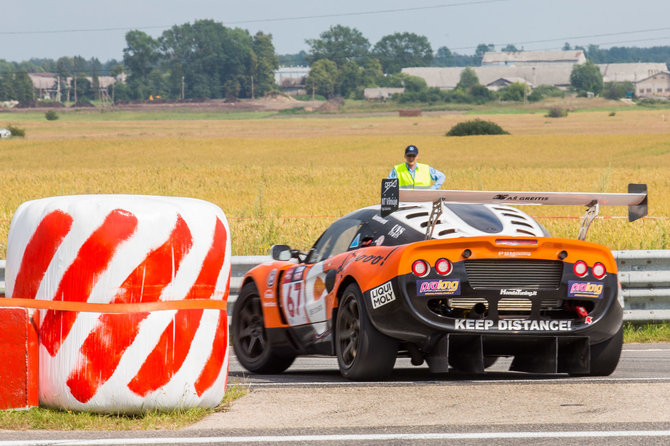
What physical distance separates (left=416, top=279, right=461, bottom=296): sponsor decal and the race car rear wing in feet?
1.54

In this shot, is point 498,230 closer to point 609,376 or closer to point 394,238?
point 394,238

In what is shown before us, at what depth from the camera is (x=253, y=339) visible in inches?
381

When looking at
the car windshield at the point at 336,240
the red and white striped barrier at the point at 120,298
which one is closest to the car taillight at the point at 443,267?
the car windshield at the point at 336,240

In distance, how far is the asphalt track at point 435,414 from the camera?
5.68 m

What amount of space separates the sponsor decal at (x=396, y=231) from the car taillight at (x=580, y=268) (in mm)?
1196

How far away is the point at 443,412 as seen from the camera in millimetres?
6453

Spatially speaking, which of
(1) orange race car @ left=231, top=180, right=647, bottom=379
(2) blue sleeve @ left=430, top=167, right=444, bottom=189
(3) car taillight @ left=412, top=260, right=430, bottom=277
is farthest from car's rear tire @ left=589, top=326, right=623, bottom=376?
(2) blue sleeve @ left=430, top=167, right=444, bottom=189

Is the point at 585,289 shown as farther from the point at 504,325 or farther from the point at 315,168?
the point at 315,168

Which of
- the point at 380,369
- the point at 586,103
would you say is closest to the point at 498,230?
the point at 380,369

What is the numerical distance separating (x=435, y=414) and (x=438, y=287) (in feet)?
4.34

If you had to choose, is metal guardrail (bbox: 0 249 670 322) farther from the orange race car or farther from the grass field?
the orange race car

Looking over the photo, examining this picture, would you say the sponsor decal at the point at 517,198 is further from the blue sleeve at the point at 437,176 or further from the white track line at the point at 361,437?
the blue sleeve at the point at 437,176

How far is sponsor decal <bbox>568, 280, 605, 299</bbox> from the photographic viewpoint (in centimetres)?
775

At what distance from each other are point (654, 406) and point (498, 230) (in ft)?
6.40
